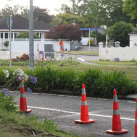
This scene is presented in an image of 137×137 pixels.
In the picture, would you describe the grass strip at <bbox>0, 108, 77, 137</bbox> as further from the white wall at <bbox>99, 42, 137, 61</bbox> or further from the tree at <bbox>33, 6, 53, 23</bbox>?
the tree at <bbox>33, 6, 53, 23</bbox>

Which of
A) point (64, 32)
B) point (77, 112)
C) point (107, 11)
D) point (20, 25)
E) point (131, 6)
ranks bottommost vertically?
point (77, 112)

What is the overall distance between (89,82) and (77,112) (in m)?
2.64

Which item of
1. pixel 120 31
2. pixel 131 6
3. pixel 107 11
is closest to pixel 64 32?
pixel 120 31

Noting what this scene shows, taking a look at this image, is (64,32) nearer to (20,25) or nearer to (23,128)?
(20,25)

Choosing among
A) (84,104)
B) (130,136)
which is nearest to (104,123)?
(84,104)

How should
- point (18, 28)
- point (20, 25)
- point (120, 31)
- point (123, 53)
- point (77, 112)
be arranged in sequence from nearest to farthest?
point (77, 112) < point (123, 53) < point (18, 28) < point (20, 25) < point (120, 31)

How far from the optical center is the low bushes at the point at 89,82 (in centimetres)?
962

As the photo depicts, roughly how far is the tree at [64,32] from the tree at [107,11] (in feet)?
65.9

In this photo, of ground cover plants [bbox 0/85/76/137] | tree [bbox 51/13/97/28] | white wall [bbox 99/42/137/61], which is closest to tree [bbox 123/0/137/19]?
white wall [bbox 99/42/137/61]

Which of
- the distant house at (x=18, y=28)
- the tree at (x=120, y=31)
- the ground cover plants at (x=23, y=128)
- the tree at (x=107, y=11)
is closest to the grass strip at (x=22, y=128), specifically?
the ground cover plants at (x=23, y=128)

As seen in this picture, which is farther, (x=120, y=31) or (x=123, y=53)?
(x=120, y=31)

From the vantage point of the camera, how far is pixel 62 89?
10.6 metres

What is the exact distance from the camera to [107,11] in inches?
2881

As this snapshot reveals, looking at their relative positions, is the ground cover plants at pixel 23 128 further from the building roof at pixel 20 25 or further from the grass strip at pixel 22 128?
the building roof at pixel 20 25
